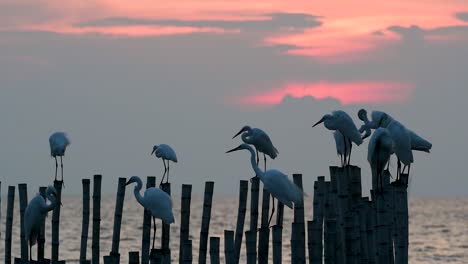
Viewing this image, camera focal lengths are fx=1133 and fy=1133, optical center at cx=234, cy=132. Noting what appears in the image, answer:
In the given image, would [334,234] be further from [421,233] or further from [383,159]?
[421,233]

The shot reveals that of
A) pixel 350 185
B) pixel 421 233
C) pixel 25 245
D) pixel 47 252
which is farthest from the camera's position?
pixel 421 233

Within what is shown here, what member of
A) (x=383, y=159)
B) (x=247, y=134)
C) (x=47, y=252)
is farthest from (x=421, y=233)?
(x=383, y=159)

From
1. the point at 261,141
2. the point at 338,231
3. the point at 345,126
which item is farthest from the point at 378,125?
the point at 338,231

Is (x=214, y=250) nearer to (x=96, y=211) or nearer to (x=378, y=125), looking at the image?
(x=96, y=211)

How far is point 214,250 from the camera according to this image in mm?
13469

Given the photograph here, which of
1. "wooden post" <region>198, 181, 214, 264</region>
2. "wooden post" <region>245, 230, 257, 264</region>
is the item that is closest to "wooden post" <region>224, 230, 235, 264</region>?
"wooden post" <region>245, 230, 257, 264</region>

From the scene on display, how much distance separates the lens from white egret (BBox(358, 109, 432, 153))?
16.5 meters

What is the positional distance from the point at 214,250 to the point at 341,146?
478cm

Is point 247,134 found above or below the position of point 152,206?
above

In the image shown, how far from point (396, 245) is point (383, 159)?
134 centimetres

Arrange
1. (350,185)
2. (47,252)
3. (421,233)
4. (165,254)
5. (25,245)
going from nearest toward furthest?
(165,254)
(350,185)
(25,245)
(47,252)
(421,233)

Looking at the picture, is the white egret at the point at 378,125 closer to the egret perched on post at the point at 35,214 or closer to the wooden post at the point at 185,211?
the wooden post at the point at 185,211

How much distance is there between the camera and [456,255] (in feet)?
144

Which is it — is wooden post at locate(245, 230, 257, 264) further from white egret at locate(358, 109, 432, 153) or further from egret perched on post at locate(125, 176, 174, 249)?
white egret at locate(358, 109, 432, 153)
